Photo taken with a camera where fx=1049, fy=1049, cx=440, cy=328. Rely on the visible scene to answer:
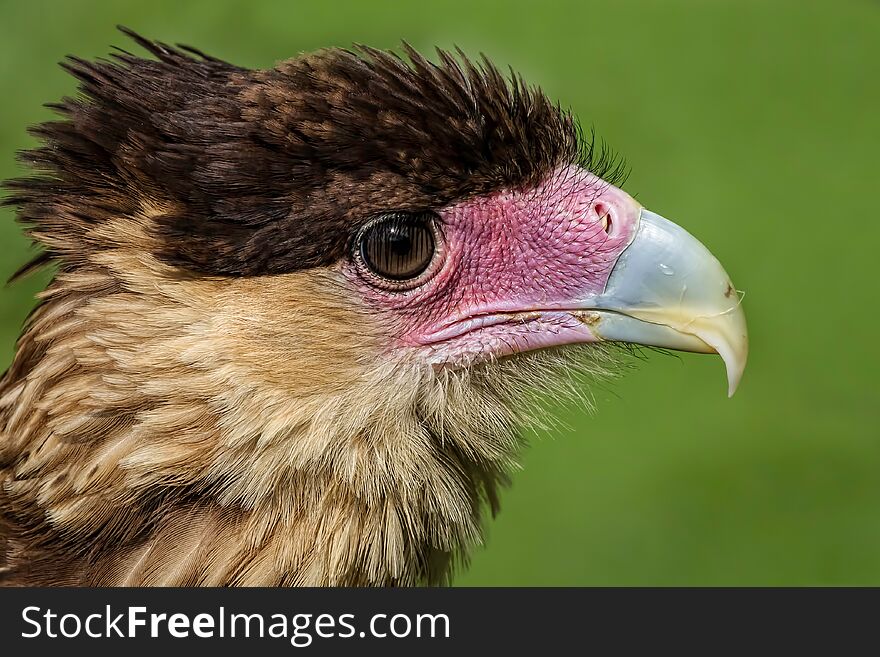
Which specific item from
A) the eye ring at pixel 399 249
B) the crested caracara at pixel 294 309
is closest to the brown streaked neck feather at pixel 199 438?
the crested caracara at pixel 294 309

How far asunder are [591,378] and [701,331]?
1.42ft

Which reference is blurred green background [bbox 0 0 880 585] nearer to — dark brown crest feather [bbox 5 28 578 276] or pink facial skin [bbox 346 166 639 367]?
pink facial skin [bbox 346 166 639 367]

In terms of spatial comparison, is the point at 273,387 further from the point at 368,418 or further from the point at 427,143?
the point at 427,143

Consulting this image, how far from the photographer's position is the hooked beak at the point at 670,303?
296 cm

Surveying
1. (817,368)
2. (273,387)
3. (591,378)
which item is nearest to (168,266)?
(273,387)

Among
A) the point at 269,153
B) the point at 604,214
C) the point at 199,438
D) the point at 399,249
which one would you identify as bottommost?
the point at 199,438

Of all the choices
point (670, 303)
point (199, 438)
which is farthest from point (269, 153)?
point (670, 303)

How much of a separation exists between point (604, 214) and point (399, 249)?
2.07 feet

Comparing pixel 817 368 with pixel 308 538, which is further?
pixel 817 368

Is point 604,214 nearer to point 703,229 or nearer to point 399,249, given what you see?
point 399,249

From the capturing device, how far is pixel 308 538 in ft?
9.38

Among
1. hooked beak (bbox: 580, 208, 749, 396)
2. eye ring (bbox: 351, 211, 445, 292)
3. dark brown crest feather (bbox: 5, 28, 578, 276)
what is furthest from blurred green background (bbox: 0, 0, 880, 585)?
dark brown crest feather (bbox: 5, 28, 578, 276)

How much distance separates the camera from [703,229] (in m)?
8.15

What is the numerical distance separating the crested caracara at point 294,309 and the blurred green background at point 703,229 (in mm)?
2881
